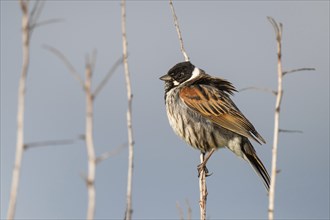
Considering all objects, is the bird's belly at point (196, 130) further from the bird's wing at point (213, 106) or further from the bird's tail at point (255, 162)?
the bird's tail at point (255, 162)

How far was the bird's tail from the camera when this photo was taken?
698 centimetres

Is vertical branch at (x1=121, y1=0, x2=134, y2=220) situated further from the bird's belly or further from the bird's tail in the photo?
the bird's belly

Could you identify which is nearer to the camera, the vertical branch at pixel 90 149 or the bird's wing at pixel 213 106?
the vertical branch at pixel 90 149

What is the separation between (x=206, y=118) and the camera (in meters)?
7.54

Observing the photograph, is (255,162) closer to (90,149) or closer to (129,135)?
(129,135)

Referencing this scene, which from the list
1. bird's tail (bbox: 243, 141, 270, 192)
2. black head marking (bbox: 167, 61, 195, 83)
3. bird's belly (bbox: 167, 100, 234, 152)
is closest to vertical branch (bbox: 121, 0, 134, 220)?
bird's tail (bbox: 243, 141, 270, 192)

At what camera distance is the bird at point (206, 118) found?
7348 millimetres

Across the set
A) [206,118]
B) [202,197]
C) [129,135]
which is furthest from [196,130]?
[129,135]

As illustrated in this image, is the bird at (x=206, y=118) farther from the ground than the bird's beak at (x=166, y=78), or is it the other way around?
the bird's beak at (x=166, y=78)

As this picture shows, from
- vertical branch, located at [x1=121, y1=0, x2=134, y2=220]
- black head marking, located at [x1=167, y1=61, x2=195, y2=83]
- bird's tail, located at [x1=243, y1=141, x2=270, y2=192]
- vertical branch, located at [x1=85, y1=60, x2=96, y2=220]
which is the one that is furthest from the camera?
black head marking, located at [x1=167, y1=61, x2=195, y2=83]

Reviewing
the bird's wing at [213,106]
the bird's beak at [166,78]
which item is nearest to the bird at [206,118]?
the bird's wing at [213,106]

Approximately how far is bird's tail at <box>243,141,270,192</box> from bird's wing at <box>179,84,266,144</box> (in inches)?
11.1

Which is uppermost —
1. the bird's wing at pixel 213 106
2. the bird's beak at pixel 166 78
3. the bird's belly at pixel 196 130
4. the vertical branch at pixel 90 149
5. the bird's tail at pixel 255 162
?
the bird's beak at pixel 166 78

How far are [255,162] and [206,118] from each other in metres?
0.81
